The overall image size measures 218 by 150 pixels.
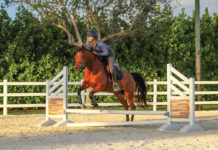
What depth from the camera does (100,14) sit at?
15.9 m

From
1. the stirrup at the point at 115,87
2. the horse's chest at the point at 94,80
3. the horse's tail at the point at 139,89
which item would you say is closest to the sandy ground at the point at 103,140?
the stirrup at the point at 115,87

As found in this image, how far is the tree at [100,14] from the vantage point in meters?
15.5

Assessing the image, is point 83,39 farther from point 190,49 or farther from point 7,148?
point 7,148

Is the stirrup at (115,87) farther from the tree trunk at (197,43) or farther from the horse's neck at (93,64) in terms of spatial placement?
the tree trunk at (197,43)

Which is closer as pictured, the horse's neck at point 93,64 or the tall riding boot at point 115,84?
the horse's neck at point 93,64

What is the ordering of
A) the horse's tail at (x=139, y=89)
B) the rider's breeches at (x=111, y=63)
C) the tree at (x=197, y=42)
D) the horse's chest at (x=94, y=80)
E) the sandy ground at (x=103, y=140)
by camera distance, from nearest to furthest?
the sandy ground at (x=103, y=140)
the horse's chest at (x=94, y=80)
the rider's breeches at (x=111, y=63)
the horse's tail at (x=139, y=89)
the tree at (x=197, y=42)

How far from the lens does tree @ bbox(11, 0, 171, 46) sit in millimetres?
15453

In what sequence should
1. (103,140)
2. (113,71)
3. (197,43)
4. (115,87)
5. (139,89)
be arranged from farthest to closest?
(197,43) → (139,89) → (115,87) → (113,71) → (103,140)

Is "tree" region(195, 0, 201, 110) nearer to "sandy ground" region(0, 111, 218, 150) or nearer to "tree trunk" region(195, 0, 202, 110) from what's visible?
"tree trunk" region(195, 0, 202, 110)

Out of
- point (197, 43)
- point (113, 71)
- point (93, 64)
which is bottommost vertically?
point (113, 71)

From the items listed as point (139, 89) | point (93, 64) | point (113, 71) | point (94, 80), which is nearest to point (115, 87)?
point (113, 71)

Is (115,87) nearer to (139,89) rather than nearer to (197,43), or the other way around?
(139,89)

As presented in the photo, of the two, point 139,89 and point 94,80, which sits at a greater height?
point 94,80

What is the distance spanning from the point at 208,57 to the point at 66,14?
6840 mm
